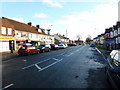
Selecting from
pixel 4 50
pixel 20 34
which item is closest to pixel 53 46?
pixel 20 34

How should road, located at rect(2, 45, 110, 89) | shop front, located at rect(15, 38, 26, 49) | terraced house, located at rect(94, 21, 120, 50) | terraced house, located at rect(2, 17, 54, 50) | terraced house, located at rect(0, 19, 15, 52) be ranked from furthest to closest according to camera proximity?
1. shop front, located at rect(15, 38, 26, 49)
2. terraced house, located at rect(2, 17, 54, 50)
3. terraced house, located at rect(0, 19, 15, 52)
4. terraced house, located at rect(94, 21, 120, 50)
5. road, located at rect(2, 45, 110, 89)

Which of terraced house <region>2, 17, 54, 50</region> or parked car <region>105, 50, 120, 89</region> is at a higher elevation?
terraced house <region>2, 17, 54, 50</region>

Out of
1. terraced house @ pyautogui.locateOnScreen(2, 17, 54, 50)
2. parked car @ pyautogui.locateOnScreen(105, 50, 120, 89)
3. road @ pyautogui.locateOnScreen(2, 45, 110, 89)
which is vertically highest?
terraced house @ pyautogui.locateOnScreen(2, 17, 54, 50)

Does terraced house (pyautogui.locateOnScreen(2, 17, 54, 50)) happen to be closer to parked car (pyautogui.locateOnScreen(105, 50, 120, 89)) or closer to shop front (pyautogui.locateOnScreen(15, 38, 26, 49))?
shop front (pyautogui.locateOnScreen(15, 38, 26, 49))

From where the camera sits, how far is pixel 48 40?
54000 millimetres

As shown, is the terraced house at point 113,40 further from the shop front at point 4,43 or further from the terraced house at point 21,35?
the terraced house at point 21,35

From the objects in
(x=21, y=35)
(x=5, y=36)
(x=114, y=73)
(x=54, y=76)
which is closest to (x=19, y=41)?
(x=21, y=35)

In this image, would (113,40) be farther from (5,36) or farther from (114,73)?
(5,36)

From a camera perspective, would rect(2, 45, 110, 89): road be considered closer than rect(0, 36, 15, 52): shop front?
Yes

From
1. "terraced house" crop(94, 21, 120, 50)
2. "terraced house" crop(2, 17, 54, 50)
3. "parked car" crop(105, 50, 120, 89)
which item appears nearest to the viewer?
"parked car" crop(105, 50, 120, 89)

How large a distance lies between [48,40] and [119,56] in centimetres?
4939

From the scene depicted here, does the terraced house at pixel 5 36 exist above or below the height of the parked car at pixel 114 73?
above

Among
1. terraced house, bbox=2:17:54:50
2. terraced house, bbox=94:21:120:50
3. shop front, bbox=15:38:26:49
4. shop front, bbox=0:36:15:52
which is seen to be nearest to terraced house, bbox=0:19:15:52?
shop front, bbox=0:36:15:52

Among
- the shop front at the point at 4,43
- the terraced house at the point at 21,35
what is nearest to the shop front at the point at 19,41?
the terraced house at the point at 21,35
